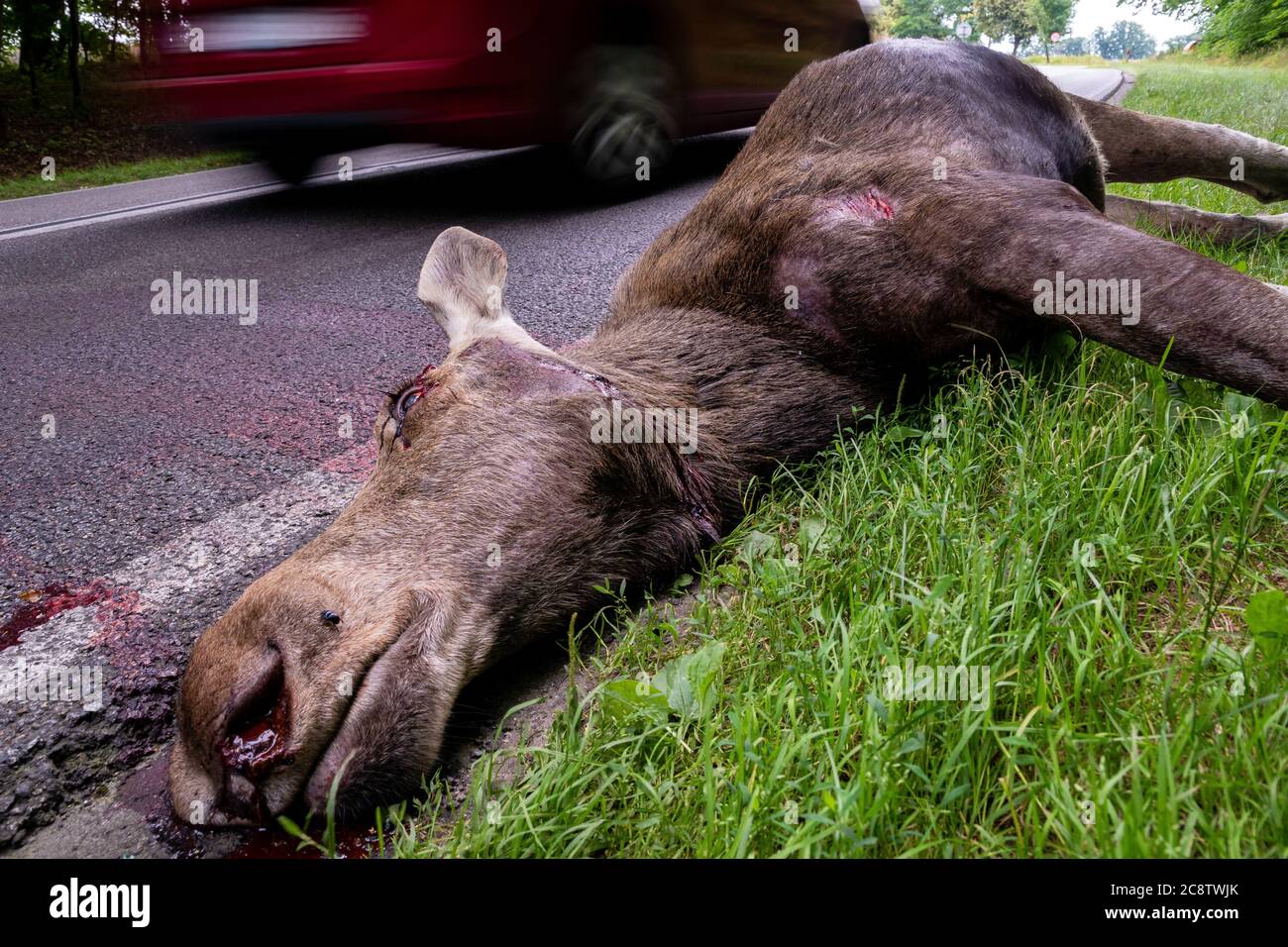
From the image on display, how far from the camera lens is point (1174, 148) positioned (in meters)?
4.54

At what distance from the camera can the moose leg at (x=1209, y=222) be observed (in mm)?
4594

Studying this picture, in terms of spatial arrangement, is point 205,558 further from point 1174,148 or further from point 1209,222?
point 1209,222

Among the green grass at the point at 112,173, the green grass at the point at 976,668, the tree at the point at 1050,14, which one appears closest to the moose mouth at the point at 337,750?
the green grass at the point at 976,668

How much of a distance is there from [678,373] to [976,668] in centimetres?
149

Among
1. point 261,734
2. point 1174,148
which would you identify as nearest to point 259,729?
point 261,734

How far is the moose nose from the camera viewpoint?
170 cm

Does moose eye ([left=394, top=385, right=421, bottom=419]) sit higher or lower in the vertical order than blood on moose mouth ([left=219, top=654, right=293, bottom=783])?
higher

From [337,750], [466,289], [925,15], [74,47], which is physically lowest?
[337,750]

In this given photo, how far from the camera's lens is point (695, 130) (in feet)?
24.8

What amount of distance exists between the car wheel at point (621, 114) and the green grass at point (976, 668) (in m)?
4.59

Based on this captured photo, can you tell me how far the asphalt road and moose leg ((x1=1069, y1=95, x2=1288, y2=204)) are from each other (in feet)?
8.39

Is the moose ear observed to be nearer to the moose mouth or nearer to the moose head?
the moose head

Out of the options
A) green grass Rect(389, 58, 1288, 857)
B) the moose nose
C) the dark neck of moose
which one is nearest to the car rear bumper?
the dark neck of moose

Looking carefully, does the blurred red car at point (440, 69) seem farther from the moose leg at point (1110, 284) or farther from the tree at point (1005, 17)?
the tree at point (1005, 17)
